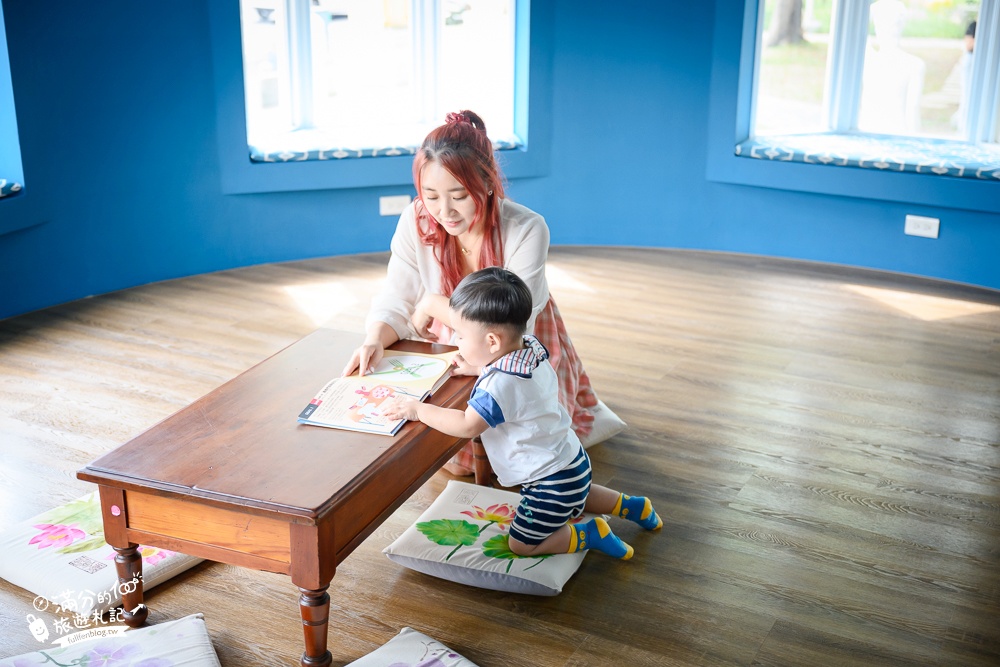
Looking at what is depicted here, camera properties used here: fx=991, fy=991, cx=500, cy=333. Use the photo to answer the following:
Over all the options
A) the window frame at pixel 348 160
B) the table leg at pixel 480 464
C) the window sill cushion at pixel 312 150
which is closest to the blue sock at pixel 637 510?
the table leg at pixel 480 464

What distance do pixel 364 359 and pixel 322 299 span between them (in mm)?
2044

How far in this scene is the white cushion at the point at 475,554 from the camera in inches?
85.8

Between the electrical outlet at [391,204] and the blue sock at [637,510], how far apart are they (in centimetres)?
286

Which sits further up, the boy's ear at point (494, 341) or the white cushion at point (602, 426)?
the boy's ear at point (494, 341)

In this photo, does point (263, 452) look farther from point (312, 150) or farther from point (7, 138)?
point (312, 150)

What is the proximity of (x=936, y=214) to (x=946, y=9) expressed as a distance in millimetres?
1101

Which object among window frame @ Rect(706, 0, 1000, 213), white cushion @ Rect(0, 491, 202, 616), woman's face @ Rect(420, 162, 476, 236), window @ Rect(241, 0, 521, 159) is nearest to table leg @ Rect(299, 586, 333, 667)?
white cushion @ Rect(0, 491, 202, 616)

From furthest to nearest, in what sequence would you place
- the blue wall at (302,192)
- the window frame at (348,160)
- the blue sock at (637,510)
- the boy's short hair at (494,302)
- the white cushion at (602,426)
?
the window frame at (348,160) → the blue wall at (302,192) → the white cushion at (602,426) → the blue sock at (637,510) → the boy's short hair at (494,302)

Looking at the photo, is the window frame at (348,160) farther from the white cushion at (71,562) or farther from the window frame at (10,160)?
the white cushion at (71,562)

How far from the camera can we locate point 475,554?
88.0 inches

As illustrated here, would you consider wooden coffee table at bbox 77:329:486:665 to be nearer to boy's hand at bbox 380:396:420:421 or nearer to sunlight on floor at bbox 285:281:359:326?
boy's hand at bbox 380:396:420:421

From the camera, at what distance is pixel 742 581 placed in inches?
88.8

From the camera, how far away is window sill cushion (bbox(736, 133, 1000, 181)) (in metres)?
4.47

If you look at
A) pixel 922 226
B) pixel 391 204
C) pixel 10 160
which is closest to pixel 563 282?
pixel 391 204
